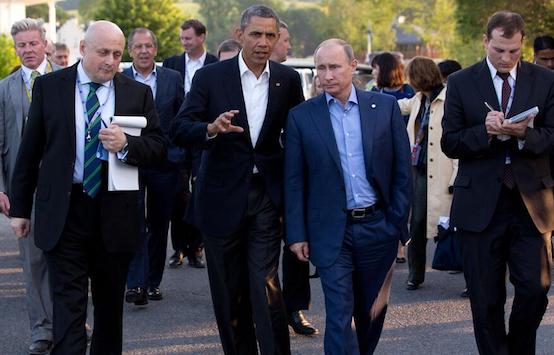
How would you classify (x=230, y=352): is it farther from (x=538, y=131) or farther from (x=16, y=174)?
(x=538, y=131)

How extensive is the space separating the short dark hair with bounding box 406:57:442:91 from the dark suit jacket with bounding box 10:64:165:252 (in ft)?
12.3

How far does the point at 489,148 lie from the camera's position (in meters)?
6.18

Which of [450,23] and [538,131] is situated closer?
[538,131]

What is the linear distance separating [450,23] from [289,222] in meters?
80.2

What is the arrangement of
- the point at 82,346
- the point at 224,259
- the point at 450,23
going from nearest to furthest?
1. the point at 82,346
2. the point at 224,259
3. the point at 450,23

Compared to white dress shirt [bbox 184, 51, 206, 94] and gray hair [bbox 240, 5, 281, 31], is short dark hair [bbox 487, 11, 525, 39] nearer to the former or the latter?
gray hair [bbox 240, 5, 281, 31]

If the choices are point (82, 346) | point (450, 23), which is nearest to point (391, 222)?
point (82, 346)

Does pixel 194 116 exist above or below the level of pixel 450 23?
below

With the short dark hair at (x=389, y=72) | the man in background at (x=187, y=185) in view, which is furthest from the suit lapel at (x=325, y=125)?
the short dark hair at (x=389, y=72)

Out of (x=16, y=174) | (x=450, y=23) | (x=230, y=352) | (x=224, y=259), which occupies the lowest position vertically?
(x=230, y=352)

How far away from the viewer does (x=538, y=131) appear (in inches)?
243

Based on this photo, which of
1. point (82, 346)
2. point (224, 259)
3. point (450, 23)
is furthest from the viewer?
point (450, 23)

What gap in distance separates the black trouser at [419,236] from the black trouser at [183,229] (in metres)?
2.09

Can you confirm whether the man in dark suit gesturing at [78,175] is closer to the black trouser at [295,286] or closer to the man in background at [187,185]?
the black trouser at [295,286]
